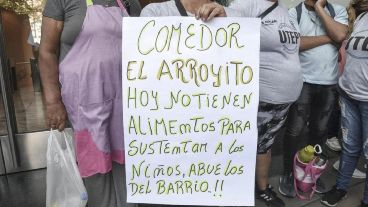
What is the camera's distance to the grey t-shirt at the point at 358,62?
97.0 inches

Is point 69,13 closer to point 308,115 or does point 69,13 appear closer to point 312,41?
point 312,41

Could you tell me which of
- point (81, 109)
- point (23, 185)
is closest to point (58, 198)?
point (81, 109)

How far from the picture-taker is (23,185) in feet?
10.7

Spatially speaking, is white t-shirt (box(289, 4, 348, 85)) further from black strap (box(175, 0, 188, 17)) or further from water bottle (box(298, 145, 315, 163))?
black strap (box(175, 0, 188, 17))

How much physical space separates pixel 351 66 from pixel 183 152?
1.56m

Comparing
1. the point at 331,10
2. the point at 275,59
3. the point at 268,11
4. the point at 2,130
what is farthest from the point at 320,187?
the point at 2,130

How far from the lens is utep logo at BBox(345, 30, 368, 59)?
8.04 ft

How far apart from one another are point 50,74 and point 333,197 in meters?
2.34

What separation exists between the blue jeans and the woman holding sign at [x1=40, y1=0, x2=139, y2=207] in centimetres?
175

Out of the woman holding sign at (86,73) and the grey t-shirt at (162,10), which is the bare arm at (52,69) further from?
the grey t-shirt at (162,10)

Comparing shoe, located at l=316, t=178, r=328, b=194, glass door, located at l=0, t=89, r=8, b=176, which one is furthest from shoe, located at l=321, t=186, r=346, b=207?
glass door, located at l=0, t=89, r=8, b=176

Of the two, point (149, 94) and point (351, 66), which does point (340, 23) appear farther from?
point (149, 94)

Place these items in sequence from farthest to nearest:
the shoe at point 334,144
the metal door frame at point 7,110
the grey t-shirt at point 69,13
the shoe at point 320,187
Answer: the shoe at point 334,144, the metal door frame at point 7,110, the shoe at point 320,187, the grey t-shirt at point 69,13

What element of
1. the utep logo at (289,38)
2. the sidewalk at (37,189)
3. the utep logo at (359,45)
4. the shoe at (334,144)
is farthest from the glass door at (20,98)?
the shoe at (334,144)
